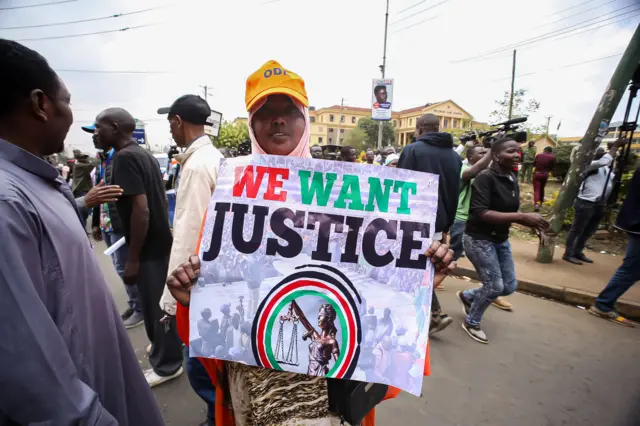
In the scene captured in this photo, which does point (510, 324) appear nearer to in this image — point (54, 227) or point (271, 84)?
point (271, 84)

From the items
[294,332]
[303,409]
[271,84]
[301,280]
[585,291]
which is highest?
[271,84]

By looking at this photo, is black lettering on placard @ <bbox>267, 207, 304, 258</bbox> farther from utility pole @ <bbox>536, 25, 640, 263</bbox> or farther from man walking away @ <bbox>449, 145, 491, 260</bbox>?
utility pole @ <bbox>536, 25, 640, 263</bbox>

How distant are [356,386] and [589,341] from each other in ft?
11.6

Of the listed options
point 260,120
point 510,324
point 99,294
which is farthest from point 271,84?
point 510,324

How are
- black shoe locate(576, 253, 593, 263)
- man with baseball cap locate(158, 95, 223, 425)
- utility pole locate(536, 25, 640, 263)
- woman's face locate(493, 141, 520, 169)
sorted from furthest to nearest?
1. black shoe locate(576, 253, 593, 263)
2. utility pole locate(536, 25, 640, 263)
3. woman's face locate(493, 141, 520, 169)
4. man with baseball cap locate(158, 95, 223, 425)

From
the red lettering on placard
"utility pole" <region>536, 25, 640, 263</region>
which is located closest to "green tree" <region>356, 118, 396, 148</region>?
"utility pole" <region>536, 25, 640, 263</region>

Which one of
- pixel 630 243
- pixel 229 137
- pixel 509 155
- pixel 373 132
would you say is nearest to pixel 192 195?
pixel 509 155

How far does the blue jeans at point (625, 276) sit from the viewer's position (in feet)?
11.2

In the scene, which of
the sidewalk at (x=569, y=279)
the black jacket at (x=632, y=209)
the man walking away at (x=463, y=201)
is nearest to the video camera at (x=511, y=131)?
the man walking away at (x=463, y=201)

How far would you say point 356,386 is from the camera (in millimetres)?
1125

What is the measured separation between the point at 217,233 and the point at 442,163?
8.61 ft

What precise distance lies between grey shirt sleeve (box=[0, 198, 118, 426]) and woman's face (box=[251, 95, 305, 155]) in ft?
2.51

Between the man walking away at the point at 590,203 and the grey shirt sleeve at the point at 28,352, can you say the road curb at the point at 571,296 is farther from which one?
the grey shirt sleeve at the point at 28,352

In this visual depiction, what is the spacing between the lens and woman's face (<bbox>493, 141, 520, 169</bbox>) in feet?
9.69
